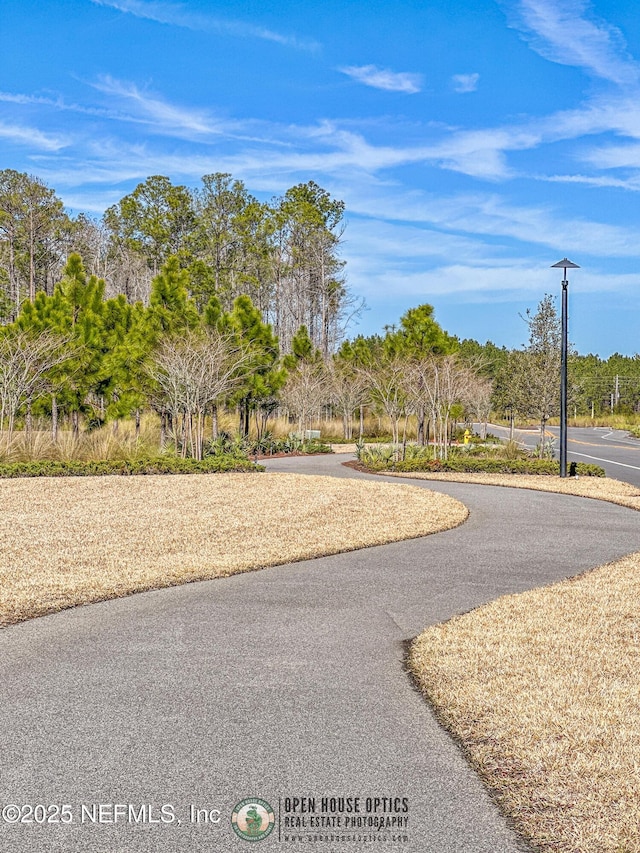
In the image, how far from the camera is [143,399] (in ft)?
72.8

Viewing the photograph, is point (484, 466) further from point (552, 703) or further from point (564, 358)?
point (552, 703)

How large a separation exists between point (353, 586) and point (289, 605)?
0.94 metres

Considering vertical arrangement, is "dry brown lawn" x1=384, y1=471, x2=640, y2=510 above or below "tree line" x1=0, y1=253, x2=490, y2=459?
below

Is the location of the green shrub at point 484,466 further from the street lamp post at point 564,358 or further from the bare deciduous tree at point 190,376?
the bare deciduous tree at point 190,376

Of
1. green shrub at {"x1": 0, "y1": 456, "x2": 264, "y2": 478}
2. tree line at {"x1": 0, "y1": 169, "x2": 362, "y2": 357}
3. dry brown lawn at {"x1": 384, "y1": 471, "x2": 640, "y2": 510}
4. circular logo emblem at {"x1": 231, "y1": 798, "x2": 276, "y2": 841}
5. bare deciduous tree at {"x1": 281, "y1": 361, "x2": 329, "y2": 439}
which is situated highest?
tree line at {"x1": 0, "y1": 169, "x2": 362, "y2": 357}

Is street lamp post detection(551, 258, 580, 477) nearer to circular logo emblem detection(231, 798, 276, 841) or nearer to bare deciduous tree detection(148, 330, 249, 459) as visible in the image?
bare deciduous tree detection(148, 330, 249, 459)

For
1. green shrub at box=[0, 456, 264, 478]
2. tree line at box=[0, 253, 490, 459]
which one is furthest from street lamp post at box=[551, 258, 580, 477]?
green shrub at box=[0, 456, 264, 478]

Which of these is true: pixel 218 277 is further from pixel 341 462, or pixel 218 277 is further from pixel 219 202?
pixel 341 462

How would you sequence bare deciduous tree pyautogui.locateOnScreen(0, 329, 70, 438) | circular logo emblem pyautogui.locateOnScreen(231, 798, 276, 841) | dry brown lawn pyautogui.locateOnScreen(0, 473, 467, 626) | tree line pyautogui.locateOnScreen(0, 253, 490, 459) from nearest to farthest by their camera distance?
circular logo emblem pyautogui.locateOnScreen(231, 798, 276, 841) < dry brown lawn pyautogui.locateOnScreen(0, 473, 467, 626) < bare deciduous tree pyautogui.locateOnScreen(0, 329, 70, 438) < tree line pyautogui.locateOnScreen(0, 253, 490, 459)

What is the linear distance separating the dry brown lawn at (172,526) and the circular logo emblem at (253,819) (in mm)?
3554

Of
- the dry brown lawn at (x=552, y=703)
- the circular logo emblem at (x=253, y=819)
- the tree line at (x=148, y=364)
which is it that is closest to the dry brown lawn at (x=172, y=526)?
the dry brown lawn at (x=552, y=703)

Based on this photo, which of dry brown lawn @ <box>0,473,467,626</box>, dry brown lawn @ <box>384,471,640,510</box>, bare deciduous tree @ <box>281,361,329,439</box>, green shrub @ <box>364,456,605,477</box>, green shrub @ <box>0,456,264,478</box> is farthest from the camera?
bare deciduous tree @ <box>281,361,329,439</box>

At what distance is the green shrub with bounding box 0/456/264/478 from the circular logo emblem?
46.2 feet

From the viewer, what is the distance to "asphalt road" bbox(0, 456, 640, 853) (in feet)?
10.1
